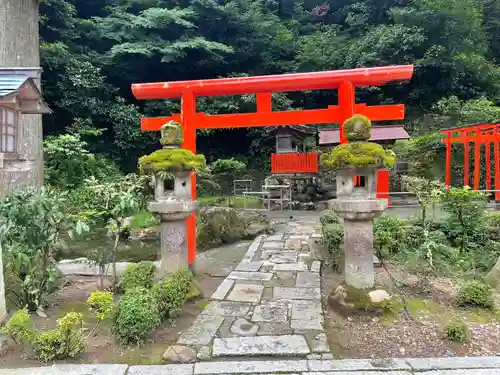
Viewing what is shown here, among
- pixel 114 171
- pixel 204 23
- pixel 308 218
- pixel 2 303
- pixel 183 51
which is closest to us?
pixel 2 303

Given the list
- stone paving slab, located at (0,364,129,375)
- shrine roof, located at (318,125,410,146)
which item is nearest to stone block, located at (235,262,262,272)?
stone paving slab, located at (0,364,129,375)

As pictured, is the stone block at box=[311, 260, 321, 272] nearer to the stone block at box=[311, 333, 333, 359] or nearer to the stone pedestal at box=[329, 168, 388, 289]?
the stone pedestal at box=[329, 168, 388, 289]

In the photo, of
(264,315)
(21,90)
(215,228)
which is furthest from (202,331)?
(215,228)

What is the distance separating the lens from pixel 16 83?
4453mm

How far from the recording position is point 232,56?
23.3m

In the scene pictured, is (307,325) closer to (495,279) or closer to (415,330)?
(415,330)

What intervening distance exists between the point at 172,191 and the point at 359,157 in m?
2.99

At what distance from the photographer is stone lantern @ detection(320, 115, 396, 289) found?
467 centimetres

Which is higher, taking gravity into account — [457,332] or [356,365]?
[457,332]

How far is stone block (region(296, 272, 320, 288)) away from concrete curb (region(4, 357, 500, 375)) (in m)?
2.42

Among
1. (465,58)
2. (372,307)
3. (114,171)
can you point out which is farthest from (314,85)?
(465,58)

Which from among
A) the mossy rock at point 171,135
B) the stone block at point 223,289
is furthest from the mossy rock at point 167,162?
the stone block at point 223,289

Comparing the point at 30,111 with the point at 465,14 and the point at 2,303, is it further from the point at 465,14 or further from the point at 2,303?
the point at 465,14

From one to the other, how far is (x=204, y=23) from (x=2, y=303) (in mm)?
21899
